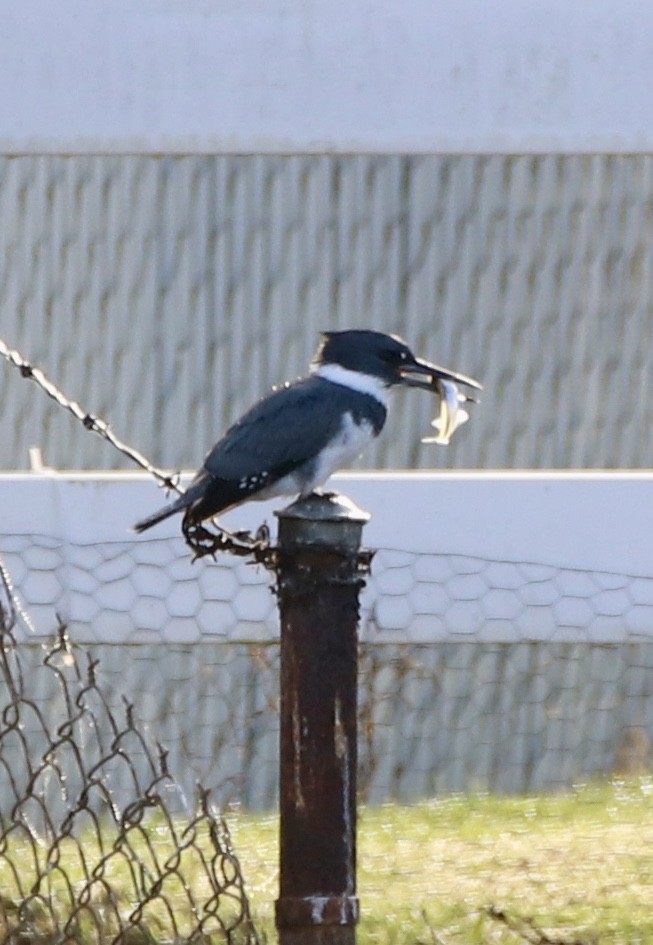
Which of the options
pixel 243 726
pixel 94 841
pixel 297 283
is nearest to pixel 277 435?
pixel 94 841

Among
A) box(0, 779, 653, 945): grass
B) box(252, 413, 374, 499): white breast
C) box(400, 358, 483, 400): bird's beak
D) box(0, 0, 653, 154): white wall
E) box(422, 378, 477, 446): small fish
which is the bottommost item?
box(0, 779, 653, 945): grass

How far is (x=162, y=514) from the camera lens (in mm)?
3490

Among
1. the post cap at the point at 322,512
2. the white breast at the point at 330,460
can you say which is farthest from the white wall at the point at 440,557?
the post cap at the point at 322,512

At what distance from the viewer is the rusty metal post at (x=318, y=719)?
259cm

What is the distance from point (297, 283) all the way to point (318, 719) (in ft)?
10.5

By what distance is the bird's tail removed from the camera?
3484 mm

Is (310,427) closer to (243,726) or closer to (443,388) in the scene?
(443,388)

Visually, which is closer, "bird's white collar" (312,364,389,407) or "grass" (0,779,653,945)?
"grass" (0,779,653,945)

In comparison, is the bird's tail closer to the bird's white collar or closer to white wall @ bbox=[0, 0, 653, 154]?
white wall @ bbox=[0, 0, 653, 154]

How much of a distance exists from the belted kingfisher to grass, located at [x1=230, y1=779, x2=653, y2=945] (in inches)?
26.4

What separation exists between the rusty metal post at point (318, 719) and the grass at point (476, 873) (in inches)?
15.0

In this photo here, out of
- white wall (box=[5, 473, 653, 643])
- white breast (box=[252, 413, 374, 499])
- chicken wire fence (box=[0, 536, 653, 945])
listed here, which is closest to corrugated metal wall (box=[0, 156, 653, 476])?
chicken wire fence (box=[0, 536, 653, 945])

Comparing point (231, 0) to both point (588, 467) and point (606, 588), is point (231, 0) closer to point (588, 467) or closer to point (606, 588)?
point (606, 588)

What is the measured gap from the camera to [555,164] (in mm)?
5629
